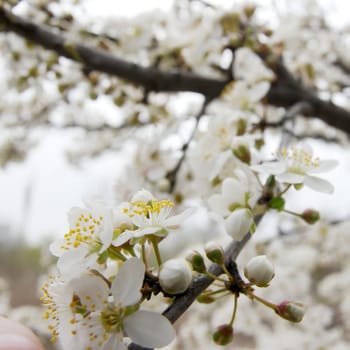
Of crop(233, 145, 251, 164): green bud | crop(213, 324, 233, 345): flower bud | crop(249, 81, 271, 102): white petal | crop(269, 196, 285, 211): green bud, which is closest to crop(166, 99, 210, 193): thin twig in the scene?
crop(249, 81, 271, 102): white petal

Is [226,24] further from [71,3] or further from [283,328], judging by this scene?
[283,328]

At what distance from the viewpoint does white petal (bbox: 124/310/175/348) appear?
379 mm

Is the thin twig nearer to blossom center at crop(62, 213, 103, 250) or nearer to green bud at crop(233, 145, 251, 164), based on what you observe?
green bud at crop(233, 145, 251, 164)

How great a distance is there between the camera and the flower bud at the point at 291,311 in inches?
17.1

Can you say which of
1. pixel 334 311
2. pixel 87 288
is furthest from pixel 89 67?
pixel 334 311

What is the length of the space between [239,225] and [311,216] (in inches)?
6.4

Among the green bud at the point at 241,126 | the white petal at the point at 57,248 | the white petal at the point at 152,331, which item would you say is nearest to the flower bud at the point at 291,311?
the white petal at the point at 152,331

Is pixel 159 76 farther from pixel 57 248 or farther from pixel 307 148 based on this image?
pixel 57 248

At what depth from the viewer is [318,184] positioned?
22.8 inches

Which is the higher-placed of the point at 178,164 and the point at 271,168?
the point at 271,168

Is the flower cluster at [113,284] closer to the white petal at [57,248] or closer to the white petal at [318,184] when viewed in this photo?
the white petal at [57,248]

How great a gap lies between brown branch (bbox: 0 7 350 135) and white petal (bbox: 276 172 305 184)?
0.61 m

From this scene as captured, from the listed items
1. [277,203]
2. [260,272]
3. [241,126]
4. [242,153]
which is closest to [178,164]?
[241,126]

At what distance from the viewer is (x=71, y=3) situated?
127 cm
